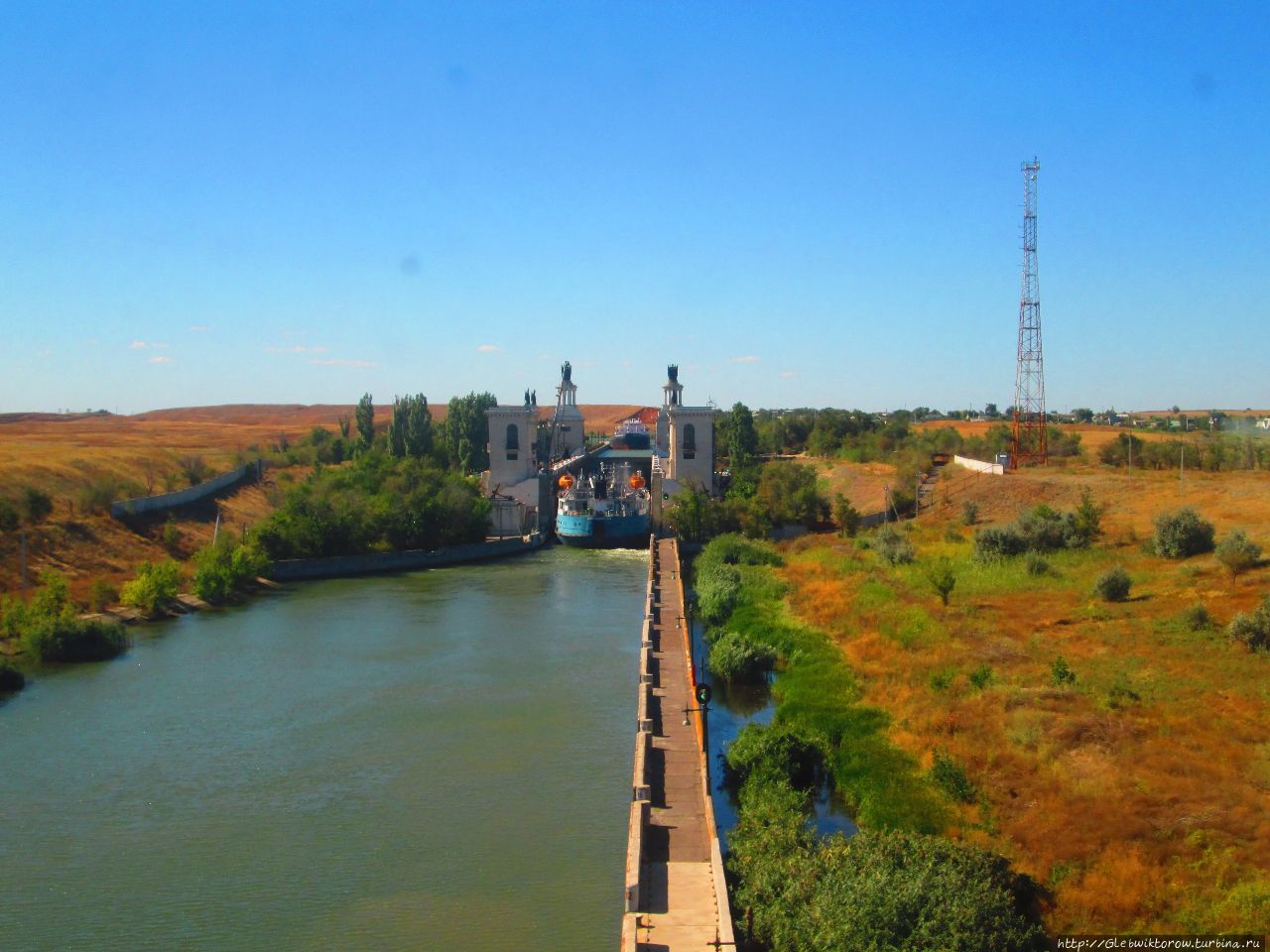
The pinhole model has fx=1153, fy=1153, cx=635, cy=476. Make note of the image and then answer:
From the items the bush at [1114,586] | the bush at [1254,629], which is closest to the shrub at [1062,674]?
the bush at [1254,629]

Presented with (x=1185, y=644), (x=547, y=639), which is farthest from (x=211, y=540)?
(x=1185, y=644)

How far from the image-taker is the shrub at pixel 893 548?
86.6 feet

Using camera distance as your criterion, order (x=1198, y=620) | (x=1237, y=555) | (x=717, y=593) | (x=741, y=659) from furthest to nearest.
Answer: (x=717, y=593) < (x=1237, y=555) < (x=741, y=659) < (x=1198, y=620)

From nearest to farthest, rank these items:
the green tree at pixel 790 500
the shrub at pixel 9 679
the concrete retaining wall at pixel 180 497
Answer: the shrub at pixel 9 679
the concrete retaining wall at pixel 180 497
the green tree at pixel 790 500

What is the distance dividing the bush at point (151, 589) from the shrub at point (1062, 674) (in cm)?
1844

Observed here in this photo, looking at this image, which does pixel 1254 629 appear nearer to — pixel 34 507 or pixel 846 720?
pixel 846 720

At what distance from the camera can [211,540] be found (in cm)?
3272

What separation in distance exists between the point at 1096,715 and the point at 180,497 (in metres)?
29.0

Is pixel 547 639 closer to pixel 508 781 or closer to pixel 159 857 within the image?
pixel 508 781

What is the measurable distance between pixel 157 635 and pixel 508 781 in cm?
1205

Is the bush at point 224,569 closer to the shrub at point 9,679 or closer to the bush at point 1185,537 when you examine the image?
the shrub at point 9,679

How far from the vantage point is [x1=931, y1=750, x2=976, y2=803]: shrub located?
11766 millimetres

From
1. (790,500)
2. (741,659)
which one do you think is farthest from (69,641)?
(790,500)

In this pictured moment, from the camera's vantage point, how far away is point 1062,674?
1438 centimetres
